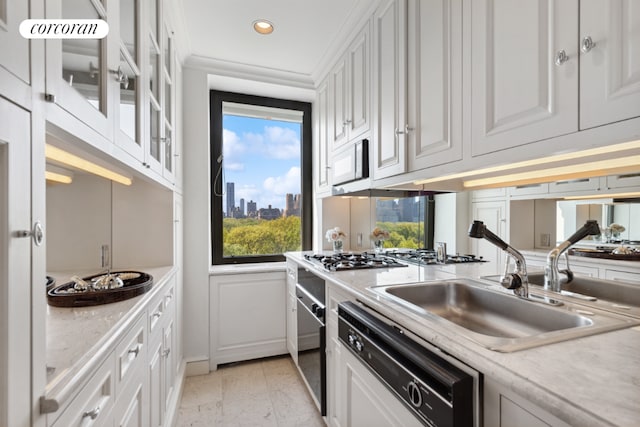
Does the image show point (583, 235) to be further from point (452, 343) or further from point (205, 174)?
point (205, 174)

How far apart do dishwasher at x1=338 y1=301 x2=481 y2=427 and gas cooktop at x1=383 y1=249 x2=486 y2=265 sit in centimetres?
81

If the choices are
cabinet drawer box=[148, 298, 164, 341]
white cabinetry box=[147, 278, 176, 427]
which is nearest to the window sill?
white cabinetry box=[147, 278, 176, 427]

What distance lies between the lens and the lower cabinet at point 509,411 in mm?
564

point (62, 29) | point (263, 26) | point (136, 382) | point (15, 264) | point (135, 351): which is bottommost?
point (136, 382)

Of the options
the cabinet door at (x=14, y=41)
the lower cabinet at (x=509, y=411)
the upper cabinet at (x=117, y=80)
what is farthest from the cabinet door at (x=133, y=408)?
the lower cabinet at (x=509, y=411)

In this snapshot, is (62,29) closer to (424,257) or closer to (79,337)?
(79,337)

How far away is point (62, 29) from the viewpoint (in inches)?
24.3

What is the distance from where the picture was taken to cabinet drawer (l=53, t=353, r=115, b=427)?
2.11 ft

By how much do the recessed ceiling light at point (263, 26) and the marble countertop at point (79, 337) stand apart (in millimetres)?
1746

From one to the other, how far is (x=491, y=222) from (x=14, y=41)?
1597mm

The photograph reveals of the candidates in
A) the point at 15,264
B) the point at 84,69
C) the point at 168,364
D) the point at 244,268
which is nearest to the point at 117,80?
the point at 84,69

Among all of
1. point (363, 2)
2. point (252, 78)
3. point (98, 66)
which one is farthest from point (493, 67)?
point (252, 78)

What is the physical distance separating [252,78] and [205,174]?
92cm

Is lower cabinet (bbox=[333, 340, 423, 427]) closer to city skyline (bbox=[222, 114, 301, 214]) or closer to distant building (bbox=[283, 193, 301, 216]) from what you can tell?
distant building (bbox=[283, 193, 301, 216])
